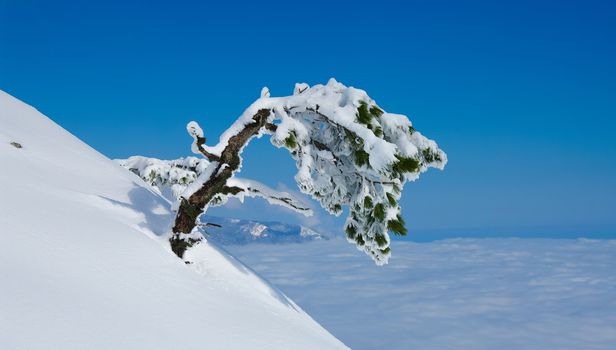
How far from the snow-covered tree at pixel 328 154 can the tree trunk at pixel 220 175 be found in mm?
15

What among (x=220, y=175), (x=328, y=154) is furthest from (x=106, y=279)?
(x=328, y=154)

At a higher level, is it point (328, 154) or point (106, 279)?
point (328, 154)

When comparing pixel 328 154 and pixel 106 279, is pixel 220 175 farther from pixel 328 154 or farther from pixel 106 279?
pixel 106 279

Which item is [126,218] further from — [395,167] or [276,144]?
[395,167]

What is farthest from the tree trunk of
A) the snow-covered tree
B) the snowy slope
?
the snowy slope

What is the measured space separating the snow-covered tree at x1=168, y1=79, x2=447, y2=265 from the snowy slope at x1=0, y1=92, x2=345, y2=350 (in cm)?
101

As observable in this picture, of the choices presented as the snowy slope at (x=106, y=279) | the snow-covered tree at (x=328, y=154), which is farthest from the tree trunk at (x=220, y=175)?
the snowy slope at (x=106, y=279)

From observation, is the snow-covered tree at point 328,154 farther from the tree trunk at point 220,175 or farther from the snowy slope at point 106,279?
the snowy slope at point 106,279

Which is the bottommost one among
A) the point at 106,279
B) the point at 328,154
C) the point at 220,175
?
the point at 106,279

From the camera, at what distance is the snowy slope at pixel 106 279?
4328 mm

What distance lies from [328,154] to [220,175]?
1688 mm

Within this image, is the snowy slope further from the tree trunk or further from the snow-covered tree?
the snow-covered tree

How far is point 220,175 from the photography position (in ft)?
27.1

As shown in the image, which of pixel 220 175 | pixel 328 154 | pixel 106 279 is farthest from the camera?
pixel 328 154
